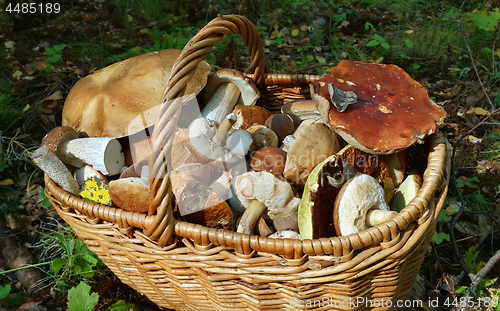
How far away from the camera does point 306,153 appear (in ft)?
5.23

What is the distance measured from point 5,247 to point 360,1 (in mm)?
5502

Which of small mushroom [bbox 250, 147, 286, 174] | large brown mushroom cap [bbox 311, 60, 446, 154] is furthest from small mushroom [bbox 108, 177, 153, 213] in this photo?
large brown mushroom cap [bbox 311, 60, 446, 154]

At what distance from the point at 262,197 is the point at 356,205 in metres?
0.40

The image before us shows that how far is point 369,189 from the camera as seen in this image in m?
1.36

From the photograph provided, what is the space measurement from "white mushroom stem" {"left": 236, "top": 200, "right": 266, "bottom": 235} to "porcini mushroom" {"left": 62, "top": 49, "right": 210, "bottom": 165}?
0.66 m

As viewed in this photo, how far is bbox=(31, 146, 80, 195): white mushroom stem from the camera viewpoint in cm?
162

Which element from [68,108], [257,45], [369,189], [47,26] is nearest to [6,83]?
[47,26]

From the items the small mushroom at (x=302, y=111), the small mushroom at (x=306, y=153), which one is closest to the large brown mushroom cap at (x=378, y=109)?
the small mushroom at (x=306, y=153)

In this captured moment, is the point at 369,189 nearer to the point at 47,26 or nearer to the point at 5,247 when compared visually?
the point at 5,247

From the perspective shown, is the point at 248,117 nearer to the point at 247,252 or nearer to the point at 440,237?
the point at 247,252

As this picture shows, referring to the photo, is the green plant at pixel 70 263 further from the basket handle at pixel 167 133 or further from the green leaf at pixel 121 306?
the basket handle at pixel 167 133

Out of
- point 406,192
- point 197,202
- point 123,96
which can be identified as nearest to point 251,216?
point 197,202

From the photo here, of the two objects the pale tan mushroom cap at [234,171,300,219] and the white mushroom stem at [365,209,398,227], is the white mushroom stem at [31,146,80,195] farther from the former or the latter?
the white mushroom stem at [365,209,398,227]

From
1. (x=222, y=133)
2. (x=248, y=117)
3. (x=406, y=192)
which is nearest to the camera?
(x=406, y=192)
